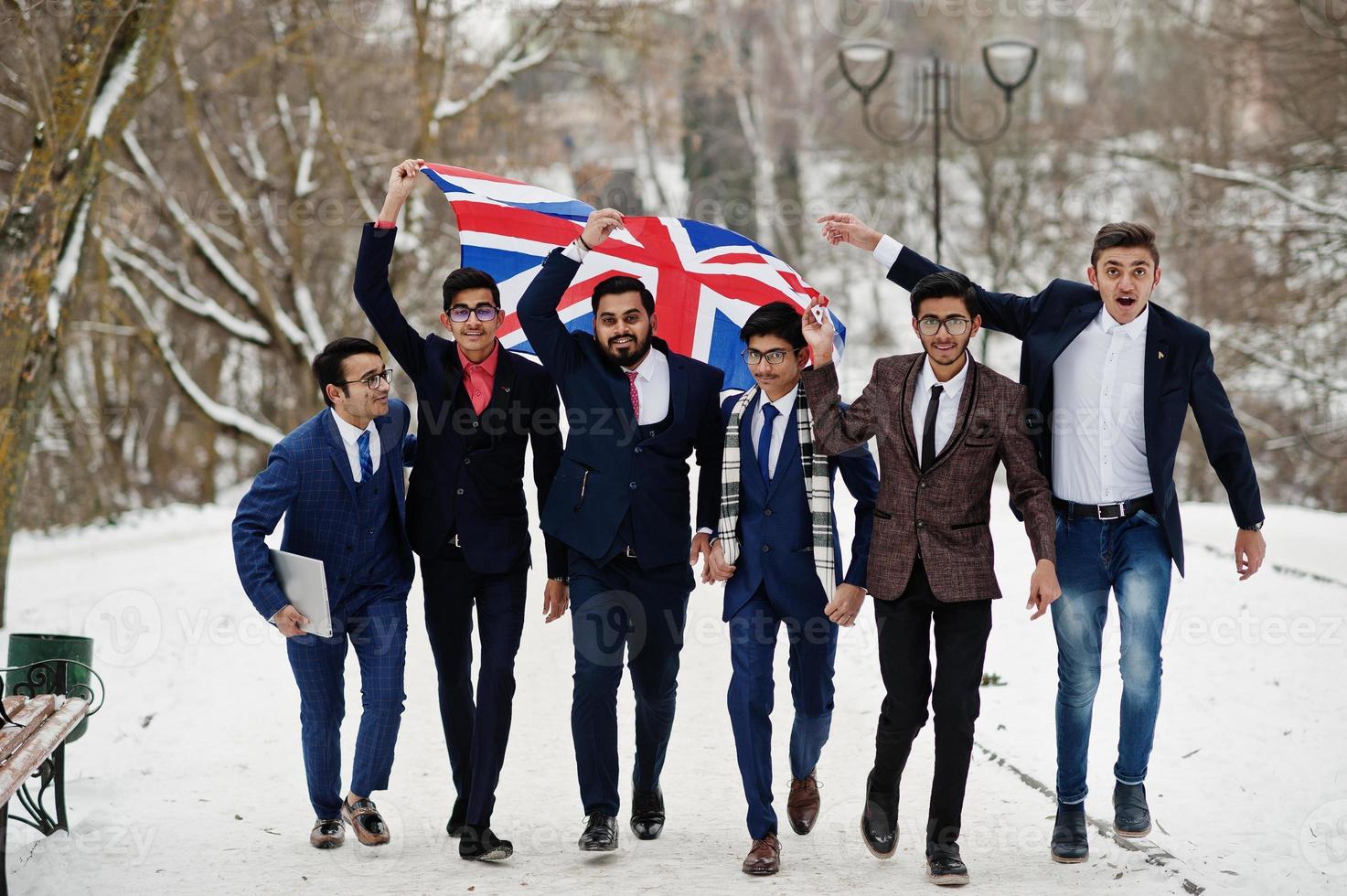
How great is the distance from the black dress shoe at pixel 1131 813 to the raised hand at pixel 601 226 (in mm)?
2850

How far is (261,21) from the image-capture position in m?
19.4

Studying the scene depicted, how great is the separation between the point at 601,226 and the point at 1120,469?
2132 millimetres

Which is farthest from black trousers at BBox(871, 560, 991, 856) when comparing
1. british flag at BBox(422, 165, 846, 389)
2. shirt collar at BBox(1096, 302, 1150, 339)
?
british flag at BBox(422, 165, 846, 389)

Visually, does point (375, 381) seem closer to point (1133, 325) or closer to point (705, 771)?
point (705, 771)

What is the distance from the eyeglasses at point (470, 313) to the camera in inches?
212

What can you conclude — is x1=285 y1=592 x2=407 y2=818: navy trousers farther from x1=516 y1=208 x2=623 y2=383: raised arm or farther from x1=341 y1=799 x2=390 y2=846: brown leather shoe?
x1=516 y1=208 x2=623 y2=383: raised arm

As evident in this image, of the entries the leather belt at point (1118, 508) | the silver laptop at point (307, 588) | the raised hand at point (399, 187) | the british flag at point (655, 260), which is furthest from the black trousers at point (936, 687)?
the raised hand at point (399, 187)

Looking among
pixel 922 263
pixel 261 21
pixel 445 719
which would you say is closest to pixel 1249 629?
pixel 922 263

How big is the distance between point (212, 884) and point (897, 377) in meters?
3.12

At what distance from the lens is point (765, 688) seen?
524 cm

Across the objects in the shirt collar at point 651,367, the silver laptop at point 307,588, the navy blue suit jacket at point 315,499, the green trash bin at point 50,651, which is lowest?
the green trash bin at point 50,651

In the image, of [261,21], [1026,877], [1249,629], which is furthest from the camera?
[261,21]

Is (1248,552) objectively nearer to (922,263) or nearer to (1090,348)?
(1090,348)

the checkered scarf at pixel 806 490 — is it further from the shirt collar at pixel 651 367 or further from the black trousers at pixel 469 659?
the black trousers at pixel 469 659
